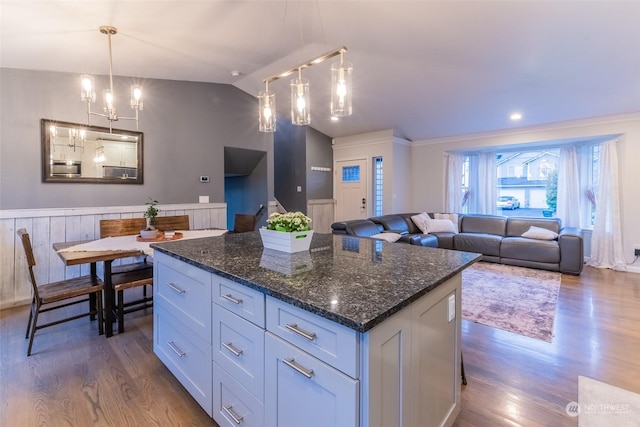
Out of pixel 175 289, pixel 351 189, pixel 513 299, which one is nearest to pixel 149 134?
pixel 175 289

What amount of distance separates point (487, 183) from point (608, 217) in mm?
2011

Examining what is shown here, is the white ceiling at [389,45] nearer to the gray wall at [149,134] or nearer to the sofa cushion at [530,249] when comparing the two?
the gray wall at [149,134]

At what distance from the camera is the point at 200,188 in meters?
4.87

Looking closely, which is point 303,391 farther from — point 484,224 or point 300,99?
A: point 484,224

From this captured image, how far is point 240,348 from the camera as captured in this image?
4.35ft

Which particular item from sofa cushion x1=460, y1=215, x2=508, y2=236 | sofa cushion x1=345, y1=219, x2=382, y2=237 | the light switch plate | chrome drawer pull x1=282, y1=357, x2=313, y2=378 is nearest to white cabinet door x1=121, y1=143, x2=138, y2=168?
sofa cushion x1=345, y1=219, x2=382, y2=237

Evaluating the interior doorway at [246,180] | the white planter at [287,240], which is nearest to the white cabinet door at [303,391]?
the white planter at [287,240]

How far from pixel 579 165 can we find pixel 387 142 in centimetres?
341

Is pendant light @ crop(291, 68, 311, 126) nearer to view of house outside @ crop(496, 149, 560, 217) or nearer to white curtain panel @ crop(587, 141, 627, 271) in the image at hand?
white curtain panel @ crop(587, 141, 627, 271)

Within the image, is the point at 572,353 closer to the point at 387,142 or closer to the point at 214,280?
the point at 214,280

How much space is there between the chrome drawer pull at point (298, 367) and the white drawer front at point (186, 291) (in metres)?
0.64

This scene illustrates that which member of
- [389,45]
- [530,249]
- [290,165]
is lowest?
[530,249]

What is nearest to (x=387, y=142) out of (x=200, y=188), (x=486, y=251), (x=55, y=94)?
(x=486, y=251)

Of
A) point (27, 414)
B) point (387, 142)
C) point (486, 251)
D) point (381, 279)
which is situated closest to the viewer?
point (381, 279)
